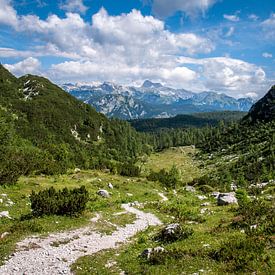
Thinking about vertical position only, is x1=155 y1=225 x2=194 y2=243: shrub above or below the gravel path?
above

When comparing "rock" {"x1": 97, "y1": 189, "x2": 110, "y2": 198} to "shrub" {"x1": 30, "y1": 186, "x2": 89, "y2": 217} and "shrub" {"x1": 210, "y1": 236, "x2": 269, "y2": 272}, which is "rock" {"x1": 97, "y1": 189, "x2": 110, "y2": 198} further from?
"shrub" {"x1": 210, "y1": 236, "x2": 269, "y2": 272}

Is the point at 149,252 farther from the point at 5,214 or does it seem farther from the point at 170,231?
the point at 5,214

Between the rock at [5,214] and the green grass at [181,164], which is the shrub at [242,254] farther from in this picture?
the green grass at [181,164]

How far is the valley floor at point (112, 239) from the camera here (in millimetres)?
14968

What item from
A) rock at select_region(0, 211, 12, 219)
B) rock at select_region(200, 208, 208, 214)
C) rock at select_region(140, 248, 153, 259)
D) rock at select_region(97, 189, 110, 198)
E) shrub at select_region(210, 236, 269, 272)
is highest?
shrub at select_region(210, 236, 269, 272)

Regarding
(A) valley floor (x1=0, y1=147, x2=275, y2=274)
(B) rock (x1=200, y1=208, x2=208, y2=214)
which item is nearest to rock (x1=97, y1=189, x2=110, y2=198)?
(A) valley floor (x1=0, y1=147, x2=275, y2=274)

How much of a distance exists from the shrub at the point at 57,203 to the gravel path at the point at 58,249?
2497 millimetres

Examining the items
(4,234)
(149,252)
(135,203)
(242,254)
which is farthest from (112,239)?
(135,203)

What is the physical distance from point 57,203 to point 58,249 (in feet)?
20.1

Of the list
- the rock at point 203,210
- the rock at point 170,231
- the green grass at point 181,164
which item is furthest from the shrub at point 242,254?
the green grass at point 181,164

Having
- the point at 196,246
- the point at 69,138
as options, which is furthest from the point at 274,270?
the point at 69,138

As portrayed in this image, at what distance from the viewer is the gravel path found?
15258mm

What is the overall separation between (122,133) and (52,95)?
44.9m

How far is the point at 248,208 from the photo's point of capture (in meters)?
23.6
